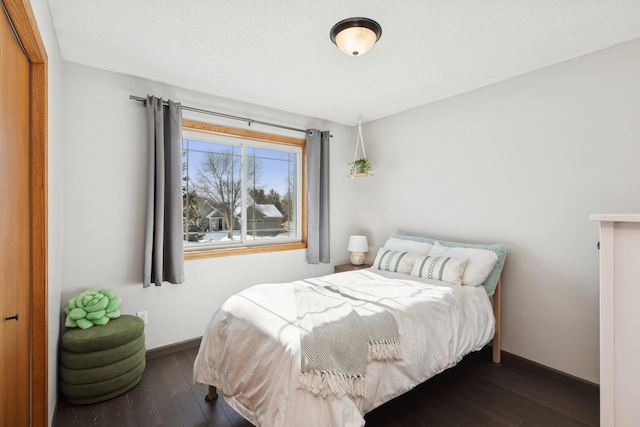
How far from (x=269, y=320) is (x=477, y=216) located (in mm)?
2204

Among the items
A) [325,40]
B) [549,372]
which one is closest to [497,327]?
[549,372]

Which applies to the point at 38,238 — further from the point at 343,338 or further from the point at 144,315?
the point at 343,338

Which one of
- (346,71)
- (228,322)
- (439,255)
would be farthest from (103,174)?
(439,255)

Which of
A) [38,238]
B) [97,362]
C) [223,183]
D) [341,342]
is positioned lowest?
[97,362]

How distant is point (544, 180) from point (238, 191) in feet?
9.40

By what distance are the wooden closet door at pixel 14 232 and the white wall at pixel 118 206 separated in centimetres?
105

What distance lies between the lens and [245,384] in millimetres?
1694

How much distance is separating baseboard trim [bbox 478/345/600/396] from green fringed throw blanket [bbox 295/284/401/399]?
156 centimetres

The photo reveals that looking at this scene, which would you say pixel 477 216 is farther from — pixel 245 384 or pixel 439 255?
pixel 245 384

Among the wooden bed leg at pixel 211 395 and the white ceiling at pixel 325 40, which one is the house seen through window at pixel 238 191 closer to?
the white ceiling at pixel 325 40

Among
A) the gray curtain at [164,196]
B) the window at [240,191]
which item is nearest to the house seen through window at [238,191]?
the window at [240,191]

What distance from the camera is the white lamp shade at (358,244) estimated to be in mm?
3838

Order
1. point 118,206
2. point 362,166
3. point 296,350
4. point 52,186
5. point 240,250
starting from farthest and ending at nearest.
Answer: point 362,166
point 240,250
point 118,206
point 52,186
point 296,350

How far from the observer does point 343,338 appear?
165cm
